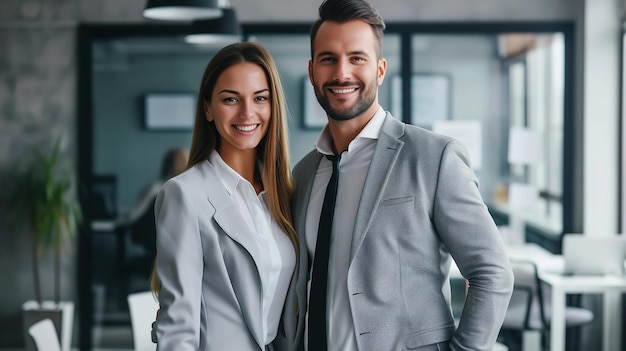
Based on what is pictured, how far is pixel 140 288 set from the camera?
5.56 meters

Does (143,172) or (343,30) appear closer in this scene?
(343,30)

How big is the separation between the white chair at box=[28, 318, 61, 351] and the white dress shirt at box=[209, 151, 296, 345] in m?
1.12

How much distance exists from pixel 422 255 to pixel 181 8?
2008mm

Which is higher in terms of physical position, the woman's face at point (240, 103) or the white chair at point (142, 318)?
the woman's face at point (240, 103)

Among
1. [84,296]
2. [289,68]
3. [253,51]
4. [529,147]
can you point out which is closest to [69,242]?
[84,296]

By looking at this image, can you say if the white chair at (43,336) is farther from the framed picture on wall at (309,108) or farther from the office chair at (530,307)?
the framed picture on wall at (309,108)

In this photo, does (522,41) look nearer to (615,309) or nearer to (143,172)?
(615,309)

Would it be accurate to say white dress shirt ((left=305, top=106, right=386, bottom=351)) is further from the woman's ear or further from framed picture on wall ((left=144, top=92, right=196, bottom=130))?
framed picture on wall ((left=144, top=92, right=196, bottom=130))

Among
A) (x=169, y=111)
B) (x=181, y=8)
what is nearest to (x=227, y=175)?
(x=181, y=8)

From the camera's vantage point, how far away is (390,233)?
1876 millimetres

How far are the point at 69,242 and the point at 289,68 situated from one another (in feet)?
6.90

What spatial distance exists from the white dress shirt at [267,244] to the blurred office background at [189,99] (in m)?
3.37

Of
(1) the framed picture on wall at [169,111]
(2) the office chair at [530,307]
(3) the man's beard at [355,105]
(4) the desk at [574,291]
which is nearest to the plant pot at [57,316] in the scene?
(1) the framed picture on wall at [169,111]

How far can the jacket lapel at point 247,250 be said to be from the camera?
1.95 meters
